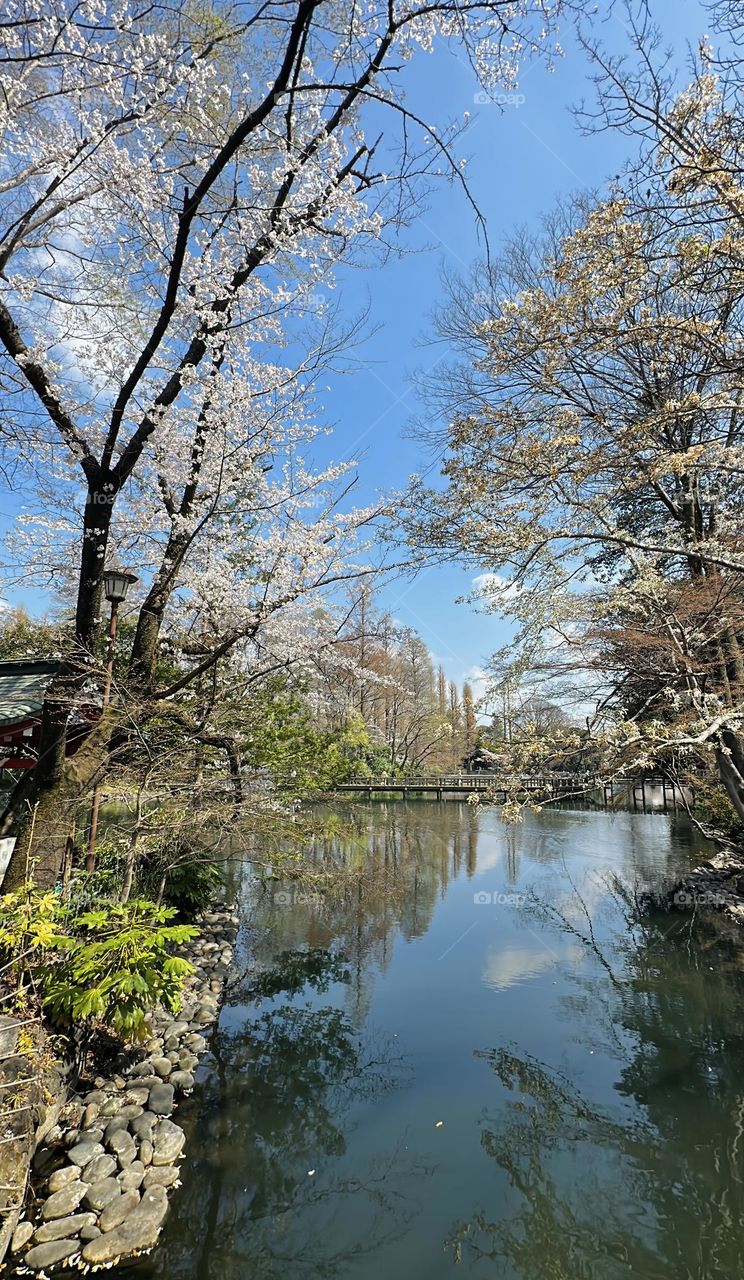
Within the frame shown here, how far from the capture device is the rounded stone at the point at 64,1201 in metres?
2.46

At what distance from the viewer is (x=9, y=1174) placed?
7.64ft

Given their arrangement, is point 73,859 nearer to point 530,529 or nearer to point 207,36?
point 530,529

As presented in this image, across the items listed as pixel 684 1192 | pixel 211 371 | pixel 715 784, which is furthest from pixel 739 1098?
pixel 211 371

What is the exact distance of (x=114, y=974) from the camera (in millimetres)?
2986

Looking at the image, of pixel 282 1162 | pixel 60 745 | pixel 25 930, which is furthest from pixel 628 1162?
pixel 60 745

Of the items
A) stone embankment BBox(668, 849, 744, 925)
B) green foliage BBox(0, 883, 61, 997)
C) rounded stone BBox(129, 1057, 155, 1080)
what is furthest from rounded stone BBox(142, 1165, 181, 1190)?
stone embankment BBox(668, 849, 744, 925)

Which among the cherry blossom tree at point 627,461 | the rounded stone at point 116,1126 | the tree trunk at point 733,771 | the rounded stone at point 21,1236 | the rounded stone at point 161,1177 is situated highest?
the cherry blossom tree at point 627,461

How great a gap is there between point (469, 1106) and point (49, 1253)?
241 centimetres

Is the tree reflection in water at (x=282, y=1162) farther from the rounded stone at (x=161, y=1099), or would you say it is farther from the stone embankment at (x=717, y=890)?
the stone embankment at (x=717, y=890)

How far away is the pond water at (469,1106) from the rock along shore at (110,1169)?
0.46ft

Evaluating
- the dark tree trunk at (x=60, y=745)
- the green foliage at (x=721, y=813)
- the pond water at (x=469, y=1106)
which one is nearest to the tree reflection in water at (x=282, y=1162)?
the pond water at (x=469, y=1106)

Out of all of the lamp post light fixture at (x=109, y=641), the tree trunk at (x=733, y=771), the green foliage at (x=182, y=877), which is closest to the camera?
the lamp post light fixture at (x=109, y=641)

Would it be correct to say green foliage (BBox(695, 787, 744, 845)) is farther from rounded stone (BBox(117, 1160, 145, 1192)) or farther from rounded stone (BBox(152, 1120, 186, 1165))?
rounded stone (BBox(117, 1160, 145, 1192))

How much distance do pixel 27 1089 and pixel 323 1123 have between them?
6.14 ft
